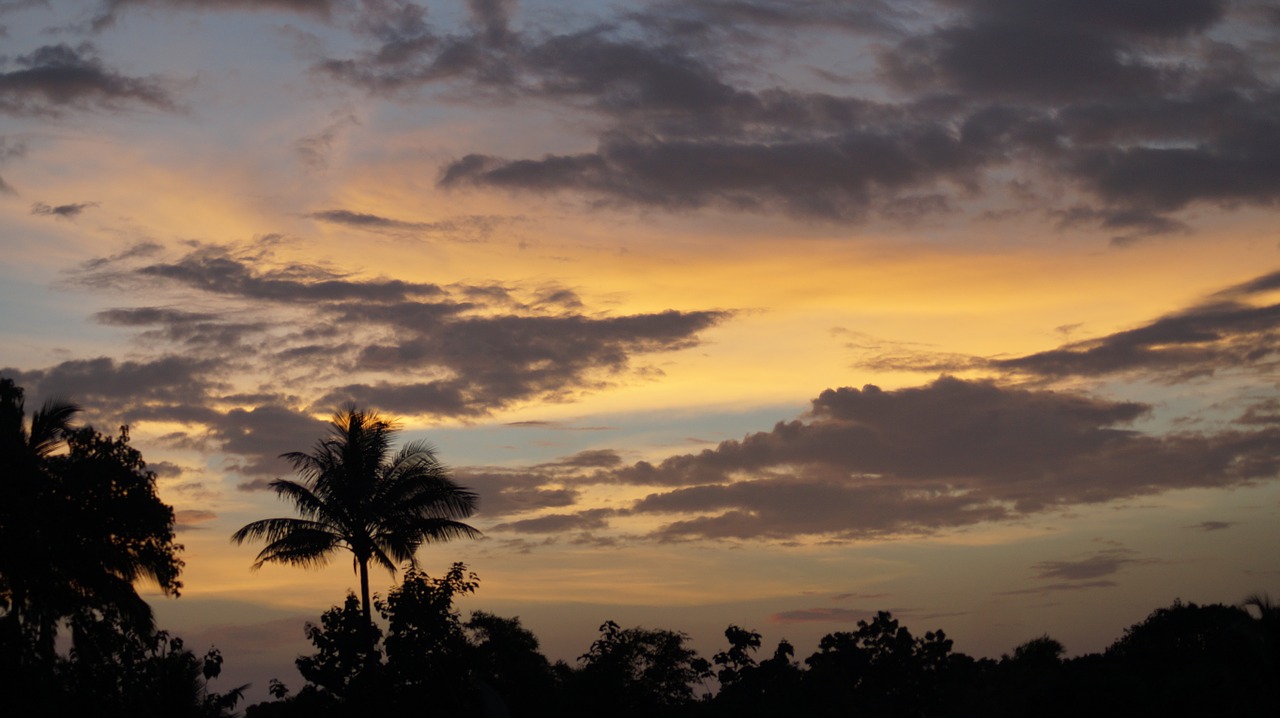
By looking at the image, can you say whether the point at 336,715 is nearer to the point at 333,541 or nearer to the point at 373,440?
the point at 333,541

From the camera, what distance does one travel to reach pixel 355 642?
35.8m

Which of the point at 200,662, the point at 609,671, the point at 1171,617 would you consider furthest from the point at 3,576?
the point at 1171,617

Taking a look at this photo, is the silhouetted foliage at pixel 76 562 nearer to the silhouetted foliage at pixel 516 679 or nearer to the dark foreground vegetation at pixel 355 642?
the dark foreground vegetation at pixel 355 642

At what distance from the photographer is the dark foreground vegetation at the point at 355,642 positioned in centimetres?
2675

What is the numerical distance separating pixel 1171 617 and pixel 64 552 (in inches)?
2746

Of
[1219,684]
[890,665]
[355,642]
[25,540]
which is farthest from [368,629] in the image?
[890,665]

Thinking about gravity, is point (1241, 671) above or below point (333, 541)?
below

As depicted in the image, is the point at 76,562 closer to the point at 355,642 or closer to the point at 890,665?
the point at 355,642

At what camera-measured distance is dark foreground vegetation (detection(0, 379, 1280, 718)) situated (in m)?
26.8

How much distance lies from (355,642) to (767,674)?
3191 centimetres

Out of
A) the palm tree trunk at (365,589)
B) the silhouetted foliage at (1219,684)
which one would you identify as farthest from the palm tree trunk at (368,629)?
the silhouetted foliage at (1219,684)

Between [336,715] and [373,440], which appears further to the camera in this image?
[373,440]

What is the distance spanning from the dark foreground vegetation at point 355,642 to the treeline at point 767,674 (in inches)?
3.1

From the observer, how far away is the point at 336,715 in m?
35.7
